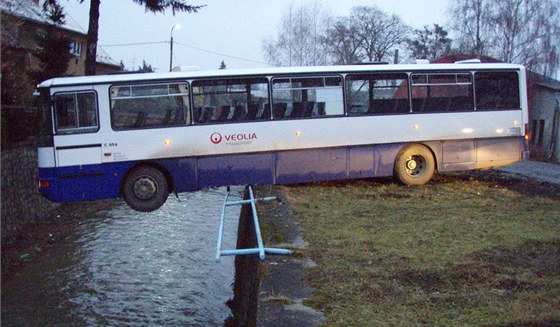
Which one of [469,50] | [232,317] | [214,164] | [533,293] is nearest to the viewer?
[533,293]

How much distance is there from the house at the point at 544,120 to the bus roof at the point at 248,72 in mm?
11668

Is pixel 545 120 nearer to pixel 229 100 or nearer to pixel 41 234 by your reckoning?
pixel 229 100

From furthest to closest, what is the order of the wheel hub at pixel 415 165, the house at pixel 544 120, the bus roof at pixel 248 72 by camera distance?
the house at pixel 544 120 < the wheel hub at pixel 415 165 < the bus roof at pixel 248 72

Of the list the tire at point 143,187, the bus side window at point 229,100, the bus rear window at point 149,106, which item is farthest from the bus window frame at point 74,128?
the bus side window at point 229,100

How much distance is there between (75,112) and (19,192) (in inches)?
125

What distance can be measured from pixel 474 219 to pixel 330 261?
3525 mm

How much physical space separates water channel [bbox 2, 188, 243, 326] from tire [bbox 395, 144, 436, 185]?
15.2 feet

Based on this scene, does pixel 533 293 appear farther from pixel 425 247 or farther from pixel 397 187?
pixel 397 187

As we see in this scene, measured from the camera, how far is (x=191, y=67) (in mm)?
13523

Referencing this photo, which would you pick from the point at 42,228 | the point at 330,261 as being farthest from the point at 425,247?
the point at 42,228

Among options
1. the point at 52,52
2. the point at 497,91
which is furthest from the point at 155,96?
the point at 52,52

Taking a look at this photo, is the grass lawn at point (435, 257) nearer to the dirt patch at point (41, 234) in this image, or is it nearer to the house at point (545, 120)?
the dirt patch at point (41, 234)

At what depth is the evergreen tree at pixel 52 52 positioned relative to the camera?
2248 centimetres

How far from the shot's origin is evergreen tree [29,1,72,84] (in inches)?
885
